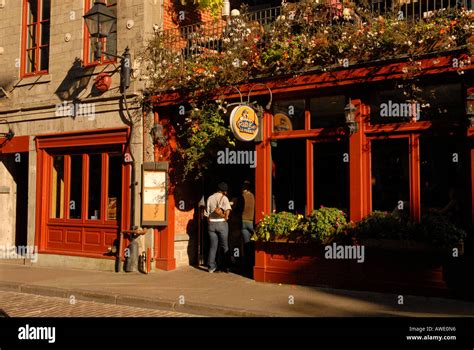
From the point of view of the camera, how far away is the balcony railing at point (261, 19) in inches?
372

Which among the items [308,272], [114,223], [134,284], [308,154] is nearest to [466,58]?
[308,154]

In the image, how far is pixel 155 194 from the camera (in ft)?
38.5

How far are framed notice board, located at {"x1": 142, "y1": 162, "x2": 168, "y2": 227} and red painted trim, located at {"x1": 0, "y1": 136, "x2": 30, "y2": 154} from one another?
3.98m

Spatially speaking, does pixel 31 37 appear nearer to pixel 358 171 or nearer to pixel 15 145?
pixel 15 145

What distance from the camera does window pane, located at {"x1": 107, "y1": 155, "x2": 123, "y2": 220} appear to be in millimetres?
12539

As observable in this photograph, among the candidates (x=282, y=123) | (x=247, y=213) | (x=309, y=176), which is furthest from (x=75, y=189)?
(x=309, y=176)

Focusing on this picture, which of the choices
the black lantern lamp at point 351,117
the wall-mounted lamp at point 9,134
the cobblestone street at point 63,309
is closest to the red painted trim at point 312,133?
the black lantern lamp at point 351,117

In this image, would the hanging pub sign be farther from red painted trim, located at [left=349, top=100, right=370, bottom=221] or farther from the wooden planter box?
the wooden planter box

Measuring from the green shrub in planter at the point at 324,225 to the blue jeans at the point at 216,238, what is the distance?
2.08 metres

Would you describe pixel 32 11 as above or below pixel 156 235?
above

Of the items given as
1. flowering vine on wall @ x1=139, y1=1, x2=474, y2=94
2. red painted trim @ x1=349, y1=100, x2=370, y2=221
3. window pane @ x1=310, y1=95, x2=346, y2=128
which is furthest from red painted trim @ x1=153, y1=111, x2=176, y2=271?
red painted trim @ x1=349, y1=100, x2=370, y2=221

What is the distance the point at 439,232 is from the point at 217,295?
11.9 ft
